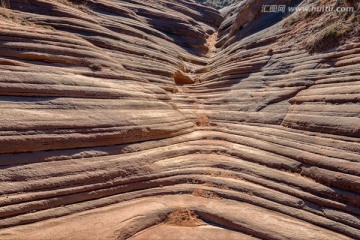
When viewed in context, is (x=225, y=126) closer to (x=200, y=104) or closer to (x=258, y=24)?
(x=200, y=104)

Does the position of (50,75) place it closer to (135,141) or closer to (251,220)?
(135,141)

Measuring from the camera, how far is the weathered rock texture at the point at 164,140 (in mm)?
7371

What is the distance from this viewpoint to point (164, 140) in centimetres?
1139

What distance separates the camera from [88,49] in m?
13.1

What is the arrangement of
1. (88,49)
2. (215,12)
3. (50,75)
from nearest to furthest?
(50,75) < (88,49) < (215,12)

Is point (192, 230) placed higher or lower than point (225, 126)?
lower

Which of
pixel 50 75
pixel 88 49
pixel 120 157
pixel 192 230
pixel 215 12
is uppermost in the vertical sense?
pixel 215 12

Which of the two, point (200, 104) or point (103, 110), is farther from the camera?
point (200, 104)

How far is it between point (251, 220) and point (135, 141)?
4.77 metres

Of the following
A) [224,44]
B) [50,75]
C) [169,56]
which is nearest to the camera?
[50,75]

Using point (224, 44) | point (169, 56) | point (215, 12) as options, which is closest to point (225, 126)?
point (169, 56)

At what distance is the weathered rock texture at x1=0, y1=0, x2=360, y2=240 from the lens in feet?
24.2

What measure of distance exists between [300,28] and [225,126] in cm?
748

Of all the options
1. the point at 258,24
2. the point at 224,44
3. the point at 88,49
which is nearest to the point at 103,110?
the point at 88,49
